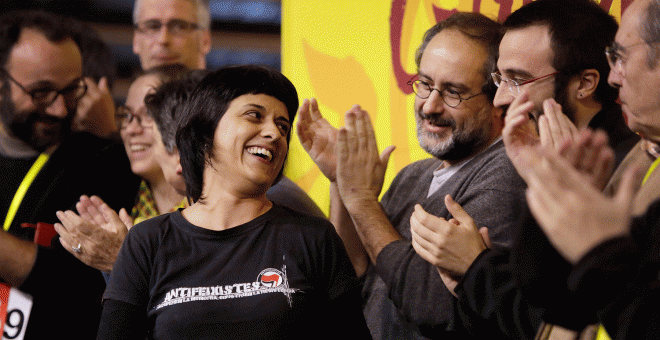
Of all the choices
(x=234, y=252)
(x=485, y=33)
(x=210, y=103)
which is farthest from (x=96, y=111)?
(x=485, y=33)

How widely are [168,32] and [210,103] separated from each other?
1.69m

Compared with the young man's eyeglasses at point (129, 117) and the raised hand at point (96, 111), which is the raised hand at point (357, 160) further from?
the raised hand at point (96, 111)

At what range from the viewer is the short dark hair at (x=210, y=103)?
1.61 m

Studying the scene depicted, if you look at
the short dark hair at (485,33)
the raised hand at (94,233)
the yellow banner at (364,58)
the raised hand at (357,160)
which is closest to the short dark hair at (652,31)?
the short dark hair at (485,33)

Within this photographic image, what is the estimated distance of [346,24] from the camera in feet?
9.45

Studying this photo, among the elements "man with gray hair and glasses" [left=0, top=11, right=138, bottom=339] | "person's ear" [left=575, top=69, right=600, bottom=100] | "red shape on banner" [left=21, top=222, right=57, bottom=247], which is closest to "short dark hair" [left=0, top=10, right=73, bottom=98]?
"man with gray hair and glasses" [left=0, top=11, right=138, bottom=339]

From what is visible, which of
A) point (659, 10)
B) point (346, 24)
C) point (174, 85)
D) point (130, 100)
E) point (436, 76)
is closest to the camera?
point (659, 10)

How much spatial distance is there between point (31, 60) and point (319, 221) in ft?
5.63

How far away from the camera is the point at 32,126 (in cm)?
257

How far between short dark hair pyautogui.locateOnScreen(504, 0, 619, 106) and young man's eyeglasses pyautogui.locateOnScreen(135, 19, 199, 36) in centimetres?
203

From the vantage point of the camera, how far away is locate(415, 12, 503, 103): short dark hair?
1.84m

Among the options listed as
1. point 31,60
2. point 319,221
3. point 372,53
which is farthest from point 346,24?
point 319,221

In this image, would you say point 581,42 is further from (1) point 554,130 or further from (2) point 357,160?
(2) point 357,160

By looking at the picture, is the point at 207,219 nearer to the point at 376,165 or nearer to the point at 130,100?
the point at 376,165
